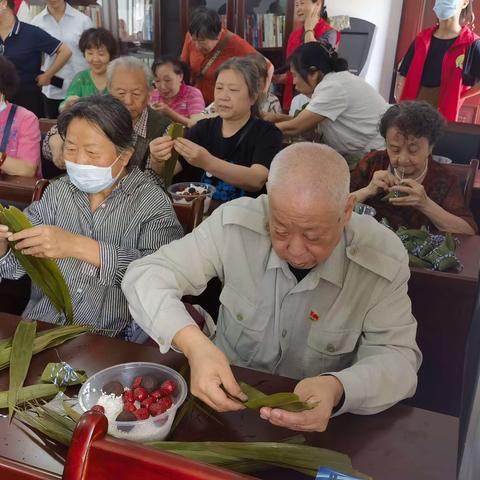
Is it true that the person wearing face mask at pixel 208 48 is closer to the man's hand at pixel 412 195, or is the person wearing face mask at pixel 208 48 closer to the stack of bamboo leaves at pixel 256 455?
the man's hand at pixel 412 195

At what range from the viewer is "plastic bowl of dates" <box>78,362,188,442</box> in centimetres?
109

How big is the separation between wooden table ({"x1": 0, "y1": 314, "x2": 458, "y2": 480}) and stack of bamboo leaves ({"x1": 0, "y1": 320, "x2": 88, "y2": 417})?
29 millimetres

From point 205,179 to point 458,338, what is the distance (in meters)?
1.44

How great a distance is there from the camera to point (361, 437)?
1.13 meters

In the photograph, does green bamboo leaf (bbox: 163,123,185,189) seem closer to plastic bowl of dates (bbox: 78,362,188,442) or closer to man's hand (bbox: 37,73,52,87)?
plastic bowl of dates (bbox: 78,362,188,442)

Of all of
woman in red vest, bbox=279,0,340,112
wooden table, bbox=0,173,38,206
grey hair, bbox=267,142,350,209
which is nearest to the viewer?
grey hair, bbox=267,142,350,209

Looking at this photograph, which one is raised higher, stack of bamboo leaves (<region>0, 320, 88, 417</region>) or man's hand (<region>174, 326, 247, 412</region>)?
man's hand (<region>174, 326, 247, 412</region>)

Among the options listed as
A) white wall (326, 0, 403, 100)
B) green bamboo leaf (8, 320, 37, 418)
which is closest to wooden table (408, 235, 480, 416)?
green bamboo leaf (8, 320, 37, 418)

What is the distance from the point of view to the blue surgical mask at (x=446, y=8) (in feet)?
13.7

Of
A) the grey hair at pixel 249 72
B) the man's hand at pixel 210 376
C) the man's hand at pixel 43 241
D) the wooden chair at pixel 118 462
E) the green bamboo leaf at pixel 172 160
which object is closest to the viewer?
the wooden chair at pixel 118 462

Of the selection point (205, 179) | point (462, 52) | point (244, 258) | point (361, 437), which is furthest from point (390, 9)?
point (361, 437)

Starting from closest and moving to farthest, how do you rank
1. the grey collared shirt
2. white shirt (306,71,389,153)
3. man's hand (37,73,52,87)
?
the grey collared shirt → white shirt (306,71,389,153) → man's hand (37,73,52,87)

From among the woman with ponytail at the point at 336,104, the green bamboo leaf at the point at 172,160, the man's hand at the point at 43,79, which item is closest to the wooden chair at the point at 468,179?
the woman with ponytail at the point at 336,104

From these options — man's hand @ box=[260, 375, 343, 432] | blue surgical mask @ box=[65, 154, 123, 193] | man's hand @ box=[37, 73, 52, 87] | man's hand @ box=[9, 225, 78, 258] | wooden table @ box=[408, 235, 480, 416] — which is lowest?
wooden table @ box=[408, 235, 480, 416]
